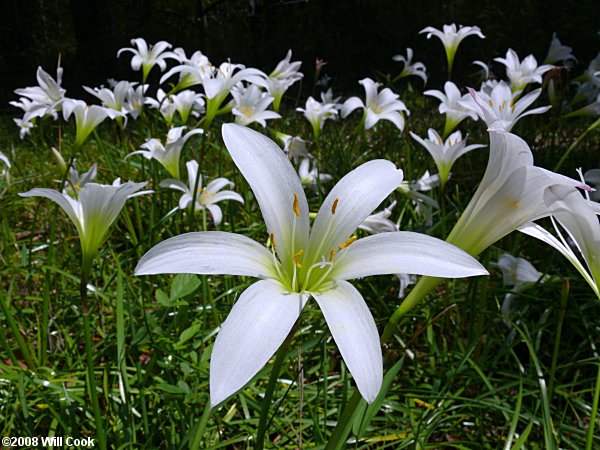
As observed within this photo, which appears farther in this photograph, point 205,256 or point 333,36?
point 333,36

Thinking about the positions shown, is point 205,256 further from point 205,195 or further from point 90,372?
point 205,195

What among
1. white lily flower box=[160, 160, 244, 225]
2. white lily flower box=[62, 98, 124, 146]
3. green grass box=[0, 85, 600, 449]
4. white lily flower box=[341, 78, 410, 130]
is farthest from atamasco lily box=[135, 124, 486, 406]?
white lily flower box=[341, 78, 410, 130]

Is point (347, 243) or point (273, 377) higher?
point (347, 243)

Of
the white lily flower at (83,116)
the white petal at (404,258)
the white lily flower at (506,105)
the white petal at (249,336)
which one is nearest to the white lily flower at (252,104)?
the white lily flower at (83,116)

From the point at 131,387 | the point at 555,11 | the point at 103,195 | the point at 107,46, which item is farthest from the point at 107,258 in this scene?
the point at 555,11

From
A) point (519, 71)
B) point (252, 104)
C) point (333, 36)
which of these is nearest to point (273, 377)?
point (252, 104)

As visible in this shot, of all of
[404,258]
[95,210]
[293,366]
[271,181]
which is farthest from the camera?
[293,366]
